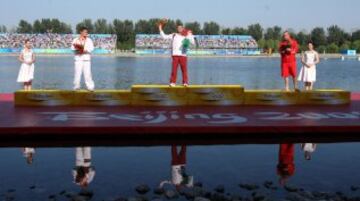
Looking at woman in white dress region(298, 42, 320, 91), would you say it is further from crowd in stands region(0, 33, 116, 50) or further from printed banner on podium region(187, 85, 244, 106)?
crowd in stands region(0, 33, 116, 50)

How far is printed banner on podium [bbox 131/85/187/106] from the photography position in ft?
41.3

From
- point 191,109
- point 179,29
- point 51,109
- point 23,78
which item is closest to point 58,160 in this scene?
point 51,109

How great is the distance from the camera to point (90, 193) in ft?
22.2

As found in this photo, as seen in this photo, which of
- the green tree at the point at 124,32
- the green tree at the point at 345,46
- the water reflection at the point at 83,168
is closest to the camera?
the water reflection at the point at 83,168

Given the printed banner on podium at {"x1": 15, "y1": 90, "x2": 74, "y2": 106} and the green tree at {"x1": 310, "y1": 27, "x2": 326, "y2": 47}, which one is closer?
the printed banner on podium at {"x1": 15, "y1": 90, "x2": 74, "y2": 106}

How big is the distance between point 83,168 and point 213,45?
469ft

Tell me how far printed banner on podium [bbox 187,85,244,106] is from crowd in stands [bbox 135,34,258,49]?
130949 millimetres

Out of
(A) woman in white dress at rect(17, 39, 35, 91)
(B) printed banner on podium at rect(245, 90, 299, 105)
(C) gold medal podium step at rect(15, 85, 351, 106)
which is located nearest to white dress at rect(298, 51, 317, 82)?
(C) gold medal podium step at rect(15, 85, 351, 106)

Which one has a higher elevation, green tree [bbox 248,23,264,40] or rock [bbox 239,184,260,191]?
green tree [bbox 248,23,264,40]

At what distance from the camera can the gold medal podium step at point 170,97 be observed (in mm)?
12469

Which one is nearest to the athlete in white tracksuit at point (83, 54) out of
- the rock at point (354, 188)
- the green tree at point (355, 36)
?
the rock at point (354, 188)

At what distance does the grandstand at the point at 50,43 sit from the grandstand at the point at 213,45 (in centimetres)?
915

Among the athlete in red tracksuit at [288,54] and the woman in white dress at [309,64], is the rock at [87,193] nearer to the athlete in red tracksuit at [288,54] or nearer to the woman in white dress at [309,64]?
the athlete in red tracksuit at [288,54]

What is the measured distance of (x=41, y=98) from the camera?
40.8 feet
